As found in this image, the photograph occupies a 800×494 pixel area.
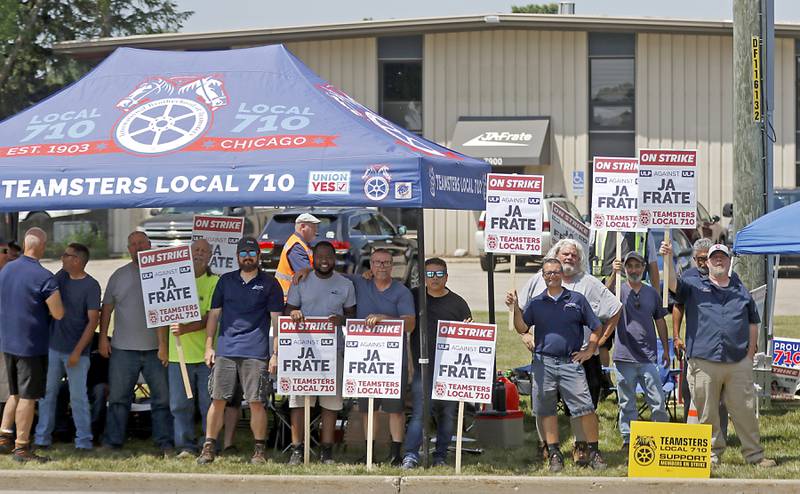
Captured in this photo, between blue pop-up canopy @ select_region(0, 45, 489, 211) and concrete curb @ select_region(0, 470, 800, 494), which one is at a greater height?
blue pop-up canopy @ select_region(0, 45, 489, 211)

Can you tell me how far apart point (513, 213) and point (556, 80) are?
26.7m

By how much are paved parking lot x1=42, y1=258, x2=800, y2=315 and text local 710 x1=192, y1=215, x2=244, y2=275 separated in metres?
9.73

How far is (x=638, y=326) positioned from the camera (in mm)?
10734

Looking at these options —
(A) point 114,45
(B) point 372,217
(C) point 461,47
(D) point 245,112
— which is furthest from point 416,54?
(D) point 245,112

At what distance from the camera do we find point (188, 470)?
1022cm

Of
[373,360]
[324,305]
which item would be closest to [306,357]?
[324,305]

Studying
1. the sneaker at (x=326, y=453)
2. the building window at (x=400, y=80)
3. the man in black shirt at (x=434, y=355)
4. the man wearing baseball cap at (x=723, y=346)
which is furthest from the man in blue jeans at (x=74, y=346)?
the building window at (x=400, y=80)

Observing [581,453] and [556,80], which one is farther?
[556,80]

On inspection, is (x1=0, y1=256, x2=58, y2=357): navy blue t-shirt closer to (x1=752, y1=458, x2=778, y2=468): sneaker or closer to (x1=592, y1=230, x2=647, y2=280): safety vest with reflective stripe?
(x1=752, y1=458, x2=778, y2=468): sneaker

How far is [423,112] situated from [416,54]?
1.74 metres

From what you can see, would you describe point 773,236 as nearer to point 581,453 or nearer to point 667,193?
point 667,193

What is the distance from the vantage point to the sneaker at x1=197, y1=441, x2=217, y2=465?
10470mm

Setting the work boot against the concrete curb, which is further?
the work boot

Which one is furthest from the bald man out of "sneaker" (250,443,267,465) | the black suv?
the black suv
